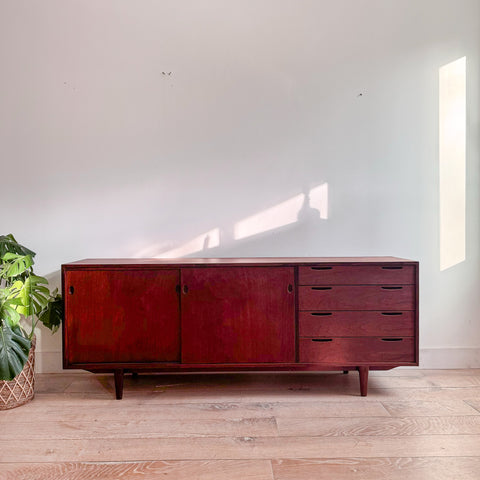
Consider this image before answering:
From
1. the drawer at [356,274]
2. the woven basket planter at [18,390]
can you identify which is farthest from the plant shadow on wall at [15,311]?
the drawer at [356,274]

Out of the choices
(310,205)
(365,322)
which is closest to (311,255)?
(310,205)

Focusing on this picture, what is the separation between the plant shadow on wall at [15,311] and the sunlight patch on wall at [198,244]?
0.69m

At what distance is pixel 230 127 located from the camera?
2.67m

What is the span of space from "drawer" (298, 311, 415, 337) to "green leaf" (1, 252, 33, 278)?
4.73 feet

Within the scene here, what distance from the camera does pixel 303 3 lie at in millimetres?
2650

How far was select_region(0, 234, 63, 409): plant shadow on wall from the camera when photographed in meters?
2.00

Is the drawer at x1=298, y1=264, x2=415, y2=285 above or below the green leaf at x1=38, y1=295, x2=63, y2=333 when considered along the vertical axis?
above

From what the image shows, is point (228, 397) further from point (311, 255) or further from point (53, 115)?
point (53, 115)

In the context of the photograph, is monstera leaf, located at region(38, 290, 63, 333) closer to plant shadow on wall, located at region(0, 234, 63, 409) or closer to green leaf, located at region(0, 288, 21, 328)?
plant shadow on wall, located at region(0, 234, 63, 409)

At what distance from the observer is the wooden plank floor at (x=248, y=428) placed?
1.59m

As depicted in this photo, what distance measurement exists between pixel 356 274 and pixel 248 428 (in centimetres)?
92

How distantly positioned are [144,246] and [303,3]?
1767 millimetres

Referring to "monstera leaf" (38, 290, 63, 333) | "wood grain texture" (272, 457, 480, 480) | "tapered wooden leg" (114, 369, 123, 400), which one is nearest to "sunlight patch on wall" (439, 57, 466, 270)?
"wood grain texture" (272, 457, 480, 480)

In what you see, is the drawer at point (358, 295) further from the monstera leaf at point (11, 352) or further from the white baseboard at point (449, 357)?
the monstera leaf at point (11, 352)
